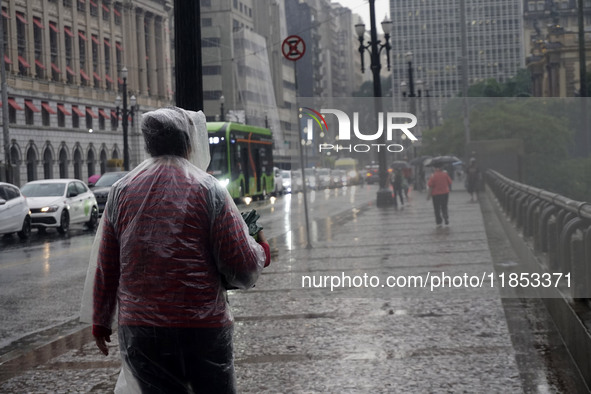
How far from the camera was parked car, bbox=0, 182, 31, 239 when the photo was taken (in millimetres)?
23297

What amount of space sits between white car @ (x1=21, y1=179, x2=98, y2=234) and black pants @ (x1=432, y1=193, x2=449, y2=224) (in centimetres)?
1364

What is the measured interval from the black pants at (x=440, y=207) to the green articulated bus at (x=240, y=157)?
17.1m

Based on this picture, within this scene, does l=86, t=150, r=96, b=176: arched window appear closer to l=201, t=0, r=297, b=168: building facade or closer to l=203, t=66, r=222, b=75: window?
l=201, t=0, r=297, b=168: building facade

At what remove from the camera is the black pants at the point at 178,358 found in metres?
3.60

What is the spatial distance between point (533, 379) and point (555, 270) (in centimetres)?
283

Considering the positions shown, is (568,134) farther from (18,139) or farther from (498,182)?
(18,139)

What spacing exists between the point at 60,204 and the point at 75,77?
4548cm

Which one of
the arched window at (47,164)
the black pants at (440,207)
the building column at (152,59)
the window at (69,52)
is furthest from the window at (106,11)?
the black pants at (440,207)

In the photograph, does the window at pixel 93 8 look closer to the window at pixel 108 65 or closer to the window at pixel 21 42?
the window at pixel 108 65

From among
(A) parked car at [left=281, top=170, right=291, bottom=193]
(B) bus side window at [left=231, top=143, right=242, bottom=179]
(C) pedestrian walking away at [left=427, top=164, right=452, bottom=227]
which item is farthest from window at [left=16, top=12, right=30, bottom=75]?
(C) pedestrian walking away at [left=427, top=164, right=452, bottom=227]

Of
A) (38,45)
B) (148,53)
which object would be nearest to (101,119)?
(38,45)

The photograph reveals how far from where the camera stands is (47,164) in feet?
217

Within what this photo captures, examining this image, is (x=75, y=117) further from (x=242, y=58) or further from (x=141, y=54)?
(x=242, y=58)

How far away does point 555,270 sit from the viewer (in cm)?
908
